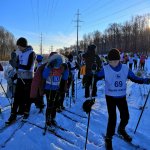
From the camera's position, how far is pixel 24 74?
7789 mm

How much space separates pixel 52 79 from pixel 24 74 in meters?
1.23

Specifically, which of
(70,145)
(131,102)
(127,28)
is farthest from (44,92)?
(127,28)

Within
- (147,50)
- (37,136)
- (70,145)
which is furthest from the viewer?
(147,50)

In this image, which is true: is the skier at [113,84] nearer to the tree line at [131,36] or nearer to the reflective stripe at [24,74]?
the reflective stripe at [24,74]

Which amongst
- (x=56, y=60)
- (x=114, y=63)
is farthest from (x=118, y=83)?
(x=56, y=60)

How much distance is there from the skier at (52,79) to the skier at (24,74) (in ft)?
3.46

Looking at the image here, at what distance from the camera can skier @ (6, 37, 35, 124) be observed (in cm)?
770

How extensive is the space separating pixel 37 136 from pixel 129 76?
2309 millimetres

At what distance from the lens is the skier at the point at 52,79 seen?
666 cm

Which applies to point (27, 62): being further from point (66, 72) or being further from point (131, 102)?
point (131, 102)

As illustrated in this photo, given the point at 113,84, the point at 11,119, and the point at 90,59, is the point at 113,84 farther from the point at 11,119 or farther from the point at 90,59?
the point at 90,59

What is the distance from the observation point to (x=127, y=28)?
97188 mm

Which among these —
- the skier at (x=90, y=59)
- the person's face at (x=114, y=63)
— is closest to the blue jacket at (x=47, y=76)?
the person's face at (x=114, y=63)

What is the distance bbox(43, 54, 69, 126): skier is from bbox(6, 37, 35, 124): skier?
105 centimetres
